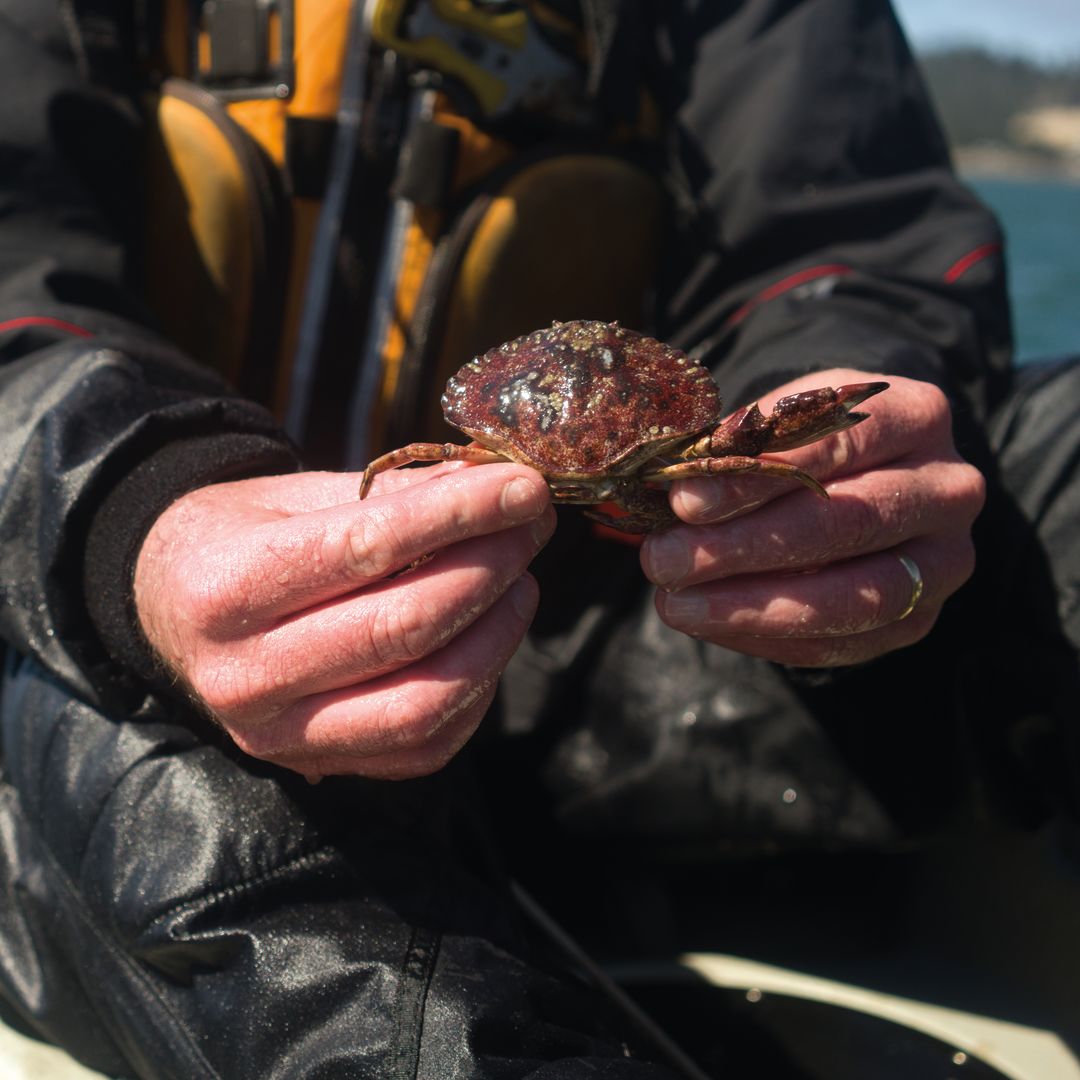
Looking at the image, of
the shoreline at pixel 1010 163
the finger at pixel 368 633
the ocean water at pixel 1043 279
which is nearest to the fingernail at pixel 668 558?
the finger at pixel 368 633

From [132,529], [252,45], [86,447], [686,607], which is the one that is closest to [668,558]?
[686,607]

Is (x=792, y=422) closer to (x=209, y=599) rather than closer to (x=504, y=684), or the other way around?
(x=209, y=599)

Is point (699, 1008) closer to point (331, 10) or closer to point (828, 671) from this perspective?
point (828, 671)

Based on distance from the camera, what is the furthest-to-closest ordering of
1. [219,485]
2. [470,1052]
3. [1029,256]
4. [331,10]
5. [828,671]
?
[1029,256]
[331,10]
[828,671]
[219,485]
[470,1052]

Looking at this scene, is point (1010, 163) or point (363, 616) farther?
point (1010, 163)

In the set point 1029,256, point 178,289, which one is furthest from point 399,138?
point 1029,256

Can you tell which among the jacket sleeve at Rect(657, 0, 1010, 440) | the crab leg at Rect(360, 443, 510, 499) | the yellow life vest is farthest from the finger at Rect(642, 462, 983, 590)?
the yellow life vest
